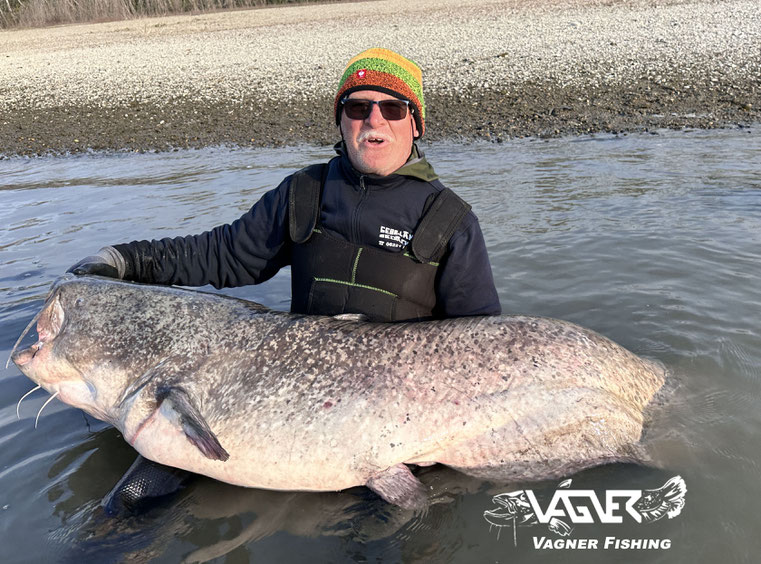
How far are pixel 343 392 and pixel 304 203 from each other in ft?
4.36

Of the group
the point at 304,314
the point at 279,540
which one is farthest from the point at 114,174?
the point at 279,540

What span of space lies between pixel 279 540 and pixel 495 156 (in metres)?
8.59

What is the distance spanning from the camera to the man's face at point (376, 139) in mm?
3814

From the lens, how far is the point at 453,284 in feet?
12.3

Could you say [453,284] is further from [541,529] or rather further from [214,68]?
[214,68]

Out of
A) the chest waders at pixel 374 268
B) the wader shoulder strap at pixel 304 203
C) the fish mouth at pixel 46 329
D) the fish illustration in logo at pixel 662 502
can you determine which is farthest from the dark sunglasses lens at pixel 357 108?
the fish illustration in logo at pixel 662 502

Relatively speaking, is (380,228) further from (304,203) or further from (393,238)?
(304,203)

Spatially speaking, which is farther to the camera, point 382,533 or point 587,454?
point 587,454

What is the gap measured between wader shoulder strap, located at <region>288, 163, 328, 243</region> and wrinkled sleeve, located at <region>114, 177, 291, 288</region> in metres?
0.11

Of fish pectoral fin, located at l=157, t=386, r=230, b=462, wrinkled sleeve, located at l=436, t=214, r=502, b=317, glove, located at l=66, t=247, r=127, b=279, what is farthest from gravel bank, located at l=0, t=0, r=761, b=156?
fish pectoral fin, located at l=157, t=386, r=230, b=462

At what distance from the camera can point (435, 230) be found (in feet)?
12.3

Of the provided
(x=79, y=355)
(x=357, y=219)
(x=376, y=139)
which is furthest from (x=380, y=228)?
(x=79, y=355)

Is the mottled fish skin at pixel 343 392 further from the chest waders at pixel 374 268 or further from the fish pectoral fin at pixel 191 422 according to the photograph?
the chest waders at pixel 374 268

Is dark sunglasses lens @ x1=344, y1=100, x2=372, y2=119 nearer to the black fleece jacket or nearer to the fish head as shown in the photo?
the black fleece jacket
